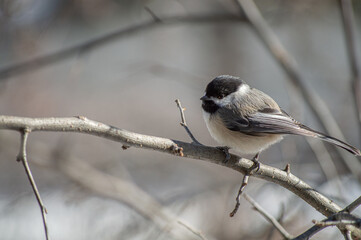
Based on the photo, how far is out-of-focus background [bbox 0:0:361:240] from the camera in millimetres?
3414

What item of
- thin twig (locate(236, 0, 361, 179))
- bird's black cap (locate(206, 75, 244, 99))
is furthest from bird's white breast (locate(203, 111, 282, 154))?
thin twig (locate(236, 0, 361, 179))

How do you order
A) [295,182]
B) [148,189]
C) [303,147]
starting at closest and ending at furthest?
[295,182]
[148,189]
[303,147]

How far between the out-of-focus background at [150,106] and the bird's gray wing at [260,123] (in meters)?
0.46

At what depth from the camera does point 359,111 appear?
302 centimetres

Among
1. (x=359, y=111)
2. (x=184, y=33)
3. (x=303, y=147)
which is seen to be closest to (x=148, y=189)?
(x=303, y=147)

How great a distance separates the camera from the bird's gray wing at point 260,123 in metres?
2.37

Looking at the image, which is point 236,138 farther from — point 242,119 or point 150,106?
point 150,106

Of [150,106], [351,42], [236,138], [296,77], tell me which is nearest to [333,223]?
[236,138]

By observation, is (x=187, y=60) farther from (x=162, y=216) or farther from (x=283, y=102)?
(x=162, y=216)

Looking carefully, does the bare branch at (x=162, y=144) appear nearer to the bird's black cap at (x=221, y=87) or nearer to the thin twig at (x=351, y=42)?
the bird's black cap at (x=221, y=87)

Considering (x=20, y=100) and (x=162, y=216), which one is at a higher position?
(x=20, y=100)

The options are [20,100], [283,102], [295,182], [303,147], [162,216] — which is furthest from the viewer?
[283,102]

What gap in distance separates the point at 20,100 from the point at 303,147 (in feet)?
12.7

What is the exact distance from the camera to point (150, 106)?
6922mm
